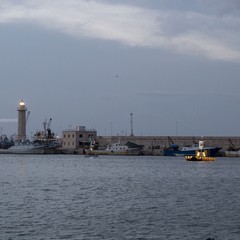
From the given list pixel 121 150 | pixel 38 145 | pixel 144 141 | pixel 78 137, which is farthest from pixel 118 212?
pixel 38 145

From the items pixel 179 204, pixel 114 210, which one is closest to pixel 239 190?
pixel 179 204

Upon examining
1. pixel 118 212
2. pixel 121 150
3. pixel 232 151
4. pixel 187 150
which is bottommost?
pixel 118 212

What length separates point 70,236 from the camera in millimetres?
25797

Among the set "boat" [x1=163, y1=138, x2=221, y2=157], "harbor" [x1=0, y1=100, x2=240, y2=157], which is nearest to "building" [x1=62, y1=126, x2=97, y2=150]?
"harbor" [x1=0, y1=100, x2=240, y2=157]

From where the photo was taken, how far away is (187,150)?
133750 mm

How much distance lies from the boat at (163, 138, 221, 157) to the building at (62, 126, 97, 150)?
2051 cm

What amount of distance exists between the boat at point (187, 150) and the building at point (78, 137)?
20513 mm

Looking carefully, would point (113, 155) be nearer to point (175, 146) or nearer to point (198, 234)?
point (175, 146)

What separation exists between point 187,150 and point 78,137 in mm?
32478

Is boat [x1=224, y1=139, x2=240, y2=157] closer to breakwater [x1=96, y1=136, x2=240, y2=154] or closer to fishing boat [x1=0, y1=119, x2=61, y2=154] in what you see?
breakwater [x1=96, y1=136, x2=240, y2=154]

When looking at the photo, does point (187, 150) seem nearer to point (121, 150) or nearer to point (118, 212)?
point (121, 150)

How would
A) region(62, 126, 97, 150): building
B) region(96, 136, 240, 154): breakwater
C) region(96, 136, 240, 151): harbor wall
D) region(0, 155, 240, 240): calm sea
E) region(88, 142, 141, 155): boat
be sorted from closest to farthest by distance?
region(0, 155, 240, 240): calm sea < region(96, 136, 240, 154): breakwater < region(96, 136, 240, 151): harbor wall < region(88, 142, 141, 155): boat < region(62, 126, 97, 150): building

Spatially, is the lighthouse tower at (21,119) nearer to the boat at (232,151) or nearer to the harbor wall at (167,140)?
the harbor wall at (167,140)

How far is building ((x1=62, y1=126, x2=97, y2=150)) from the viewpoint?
157125 mm
